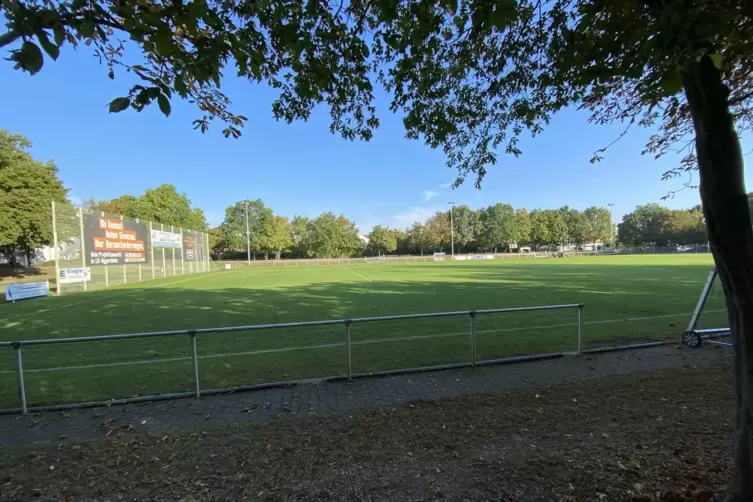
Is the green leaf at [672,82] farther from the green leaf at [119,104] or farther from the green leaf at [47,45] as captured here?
the green leaf at [47,45]

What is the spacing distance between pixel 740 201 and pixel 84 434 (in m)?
6.10

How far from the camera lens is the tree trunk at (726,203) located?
212 centimetres

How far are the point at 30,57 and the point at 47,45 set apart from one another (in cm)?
10

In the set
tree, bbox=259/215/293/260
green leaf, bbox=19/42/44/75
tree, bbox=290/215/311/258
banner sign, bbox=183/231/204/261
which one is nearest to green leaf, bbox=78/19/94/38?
green leaf, bbox=19/42/44/75

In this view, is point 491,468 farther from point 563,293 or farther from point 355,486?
point 563,293

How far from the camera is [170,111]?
2.07 meters

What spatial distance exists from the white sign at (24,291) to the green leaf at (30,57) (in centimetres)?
2367

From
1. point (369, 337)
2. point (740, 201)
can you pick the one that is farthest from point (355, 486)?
point (369, 337)

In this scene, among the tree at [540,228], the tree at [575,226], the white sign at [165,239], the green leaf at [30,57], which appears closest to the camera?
the green leaf at [30,57]

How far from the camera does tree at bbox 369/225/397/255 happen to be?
101 meters

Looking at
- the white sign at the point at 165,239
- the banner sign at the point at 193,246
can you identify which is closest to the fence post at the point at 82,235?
the white sign at the point at 165,239

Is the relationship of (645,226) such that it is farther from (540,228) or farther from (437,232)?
(437,232)

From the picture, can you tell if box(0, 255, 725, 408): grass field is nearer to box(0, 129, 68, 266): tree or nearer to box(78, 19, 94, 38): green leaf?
box(78, 19, 94, 38): green leaf

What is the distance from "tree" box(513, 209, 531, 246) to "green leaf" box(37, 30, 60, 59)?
11007cm
